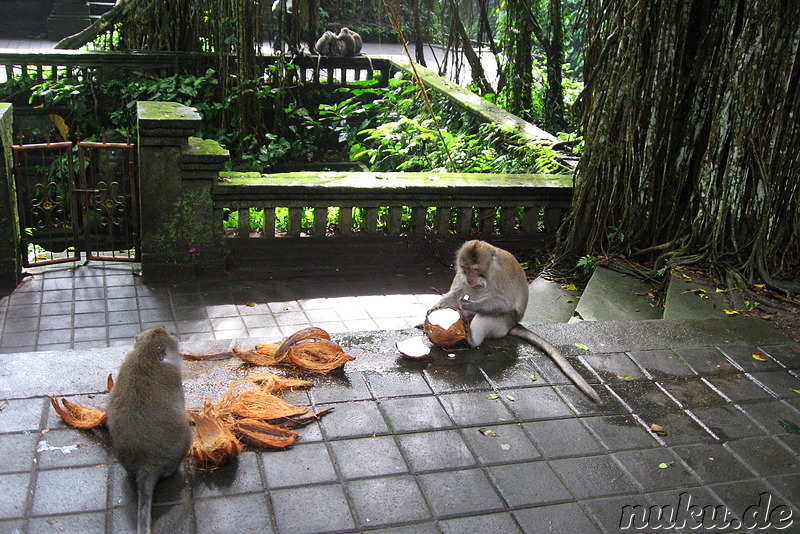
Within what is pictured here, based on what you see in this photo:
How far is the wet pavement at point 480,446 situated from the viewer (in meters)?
3.12

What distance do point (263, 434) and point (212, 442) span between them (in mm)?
262

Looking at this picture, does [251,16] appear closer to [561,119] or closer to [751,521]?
[561,119]

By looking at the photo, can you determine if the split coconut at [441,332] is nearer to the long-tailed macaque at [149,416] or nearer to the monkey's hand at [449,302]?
the monkey's hand at [449,302]

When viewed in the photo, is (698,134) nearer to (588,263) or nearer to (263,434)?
(588,263)

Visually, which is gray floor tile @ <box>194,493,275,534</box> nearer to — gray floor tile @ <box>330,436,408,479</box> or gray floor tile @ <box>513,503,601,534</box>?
gray floor tile @ <box>330,436,408,479</box>

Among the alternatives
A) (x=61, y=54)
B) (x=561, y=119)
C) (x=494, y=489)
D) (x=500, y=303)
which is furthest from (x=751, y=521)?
(x=61, y=54)

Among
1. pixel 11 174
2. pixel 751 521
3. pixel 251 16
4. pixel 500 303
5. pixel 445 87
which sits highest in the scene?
pixel 251 16

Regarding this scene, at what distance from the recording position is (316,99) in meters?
12.5

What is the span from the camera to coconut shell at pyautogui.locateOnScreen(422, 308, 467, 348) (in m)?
4.54

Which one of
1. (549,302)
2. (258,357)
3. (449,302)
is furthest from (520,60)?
(258,357)

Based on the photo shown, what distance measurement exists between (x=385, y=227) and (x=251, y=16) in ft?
11.1

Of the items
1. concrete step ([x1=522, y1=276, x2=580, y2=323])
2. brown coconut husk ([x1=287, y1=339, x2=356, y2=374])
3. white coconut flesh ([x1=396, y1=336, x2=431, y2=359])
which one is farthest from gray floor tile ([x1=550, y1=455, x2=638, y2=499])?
concrete step ([x1=522, y1=276, x2=580, y2=323])

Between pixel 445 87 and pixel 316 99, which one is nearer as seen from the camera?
pixel 445 87

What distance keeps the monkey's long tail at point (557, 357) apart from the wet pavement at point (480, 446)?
2.2 inches
